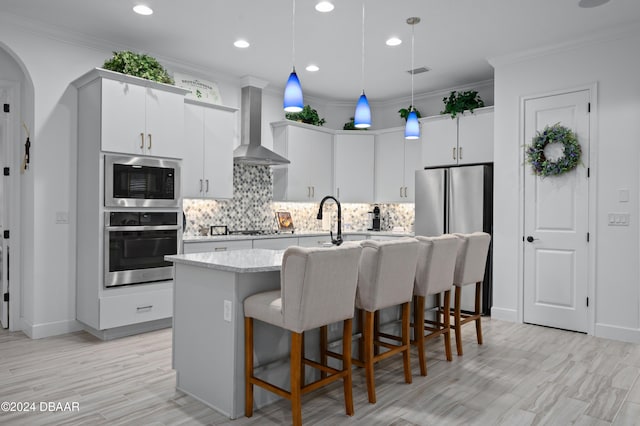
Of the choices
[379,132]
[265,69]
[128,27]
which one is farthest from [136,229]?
[379,132]

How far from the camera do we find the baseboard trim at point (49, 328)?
4.08 meters

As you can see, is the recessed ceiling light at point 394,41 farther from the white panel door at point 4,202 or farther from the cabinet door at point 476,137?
the white panel door at point 4,202

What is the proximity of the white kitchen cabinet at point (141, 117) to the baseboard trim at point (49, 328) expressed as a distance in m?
1.73

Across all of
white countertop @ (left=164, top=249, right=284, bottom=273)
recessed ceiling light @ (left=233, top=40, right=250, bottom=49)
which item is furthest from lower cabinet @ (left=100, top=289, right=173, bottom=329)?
recessed ceiling light @ (left=233, top=40, right=250, bottom=49)

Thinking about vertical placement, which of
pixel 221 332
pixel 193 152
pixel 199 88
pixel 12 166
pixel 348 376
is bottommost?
pixel 348 376

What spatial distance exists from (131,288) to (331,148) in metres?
3.59

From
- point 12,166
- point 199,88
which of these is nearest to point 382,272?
point 199,88

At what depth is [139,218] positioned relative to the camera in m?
4.19

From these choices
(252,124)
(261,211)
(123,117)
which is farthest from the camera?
(261,211)

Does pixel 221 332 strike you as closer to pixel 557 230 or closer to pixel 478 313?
pixel 478 313

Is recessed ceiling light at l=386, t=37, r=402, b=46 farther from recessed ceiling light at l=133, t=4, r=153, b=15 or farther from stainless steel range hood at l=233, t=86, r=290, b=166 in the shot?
recessed ceiling light at l=133, t=4, r=153, b=15

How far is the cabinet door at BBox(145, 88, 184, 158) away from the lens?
4293 mm

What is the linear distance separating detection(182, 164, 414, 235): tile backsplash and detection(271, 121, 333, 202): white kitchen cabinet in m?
0.22

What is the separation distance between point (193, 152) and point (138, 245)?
1.27 metres
